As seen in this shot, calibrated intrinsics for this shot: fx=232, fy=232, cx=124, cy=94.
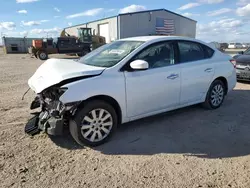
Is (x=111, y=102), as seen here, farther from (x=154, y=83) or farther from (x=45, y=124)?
(x=45, y=124)

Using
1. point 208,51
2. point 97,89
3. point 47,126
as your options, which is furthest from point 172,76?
point 47,126

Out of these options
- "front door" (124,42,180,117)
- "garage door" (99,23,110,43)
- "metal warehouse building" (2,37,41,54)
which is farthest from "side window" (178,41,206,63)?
"metal warehouse building" (2,37,41,54)

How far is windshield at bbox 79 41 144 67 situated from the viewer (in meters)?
3.94

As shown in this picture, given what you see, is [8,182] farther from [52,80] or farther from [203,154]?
[203,154]

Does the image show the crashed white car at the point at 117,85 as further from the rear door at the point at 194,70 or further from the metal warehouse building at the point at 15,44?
the metal warehouse building at the point at 15,44

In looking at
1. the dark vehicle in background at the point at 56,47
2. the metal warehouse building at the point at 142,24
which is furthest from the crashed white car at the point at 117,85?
the metal warehouse building at the point at 142,24

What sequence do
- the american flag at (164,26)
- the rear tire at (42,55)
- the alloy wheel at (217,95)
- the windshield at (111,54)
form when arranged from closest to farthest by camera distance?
the windshield at (111,54) → the alloy wheel at (217,95) → the rear tire at (42,55) → the american flag at (164,26)

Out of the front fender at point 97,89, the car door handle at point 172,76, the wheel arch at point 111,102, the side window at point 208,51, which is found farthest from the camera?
the side window at point 208,51

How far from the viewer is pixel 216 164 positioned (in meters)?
3.16

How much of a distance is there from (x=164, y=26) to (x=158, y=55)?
33950 millimetres

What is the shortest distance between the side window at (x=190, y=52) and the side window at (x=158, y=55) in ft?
0.83

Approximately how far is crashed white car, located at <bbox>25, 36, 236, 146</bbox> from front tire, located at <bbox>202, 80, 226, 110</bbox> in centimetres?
25

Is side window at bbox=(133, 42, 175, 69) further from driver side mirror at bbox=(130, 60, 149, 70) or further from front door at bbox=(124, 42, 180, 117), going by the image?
driver side mirror at bbox=(130, 60, 149, 70)

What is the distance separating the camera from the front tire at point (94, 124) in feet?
11.3
